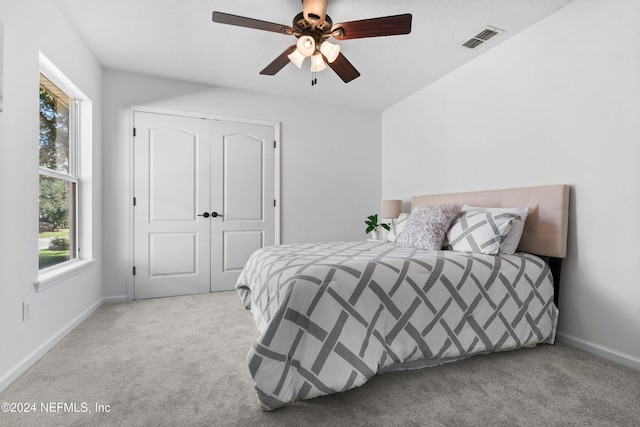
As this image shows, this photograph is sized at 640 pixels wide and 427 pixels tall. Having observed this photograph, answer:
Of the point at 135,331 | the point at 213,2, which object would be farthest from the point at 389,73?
the point at 135,331

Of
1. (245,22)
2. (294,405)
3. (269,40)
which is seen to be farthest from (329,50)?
(294,405)

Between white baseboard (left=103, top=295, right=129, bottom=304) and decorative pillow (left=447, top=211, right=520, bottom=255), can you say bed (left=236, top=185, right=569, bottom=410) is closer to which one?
decorative pillow (left=447, top=211, right=520, bottom=255)

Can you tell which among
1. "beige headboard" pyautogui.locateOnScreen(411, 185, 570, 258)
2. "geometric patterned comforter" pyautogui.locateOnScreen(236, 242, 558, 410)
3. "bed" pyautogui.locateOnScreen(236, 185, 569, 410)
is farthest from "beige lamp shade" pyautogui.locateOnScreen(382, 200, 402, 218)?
"geometric patterned comforter" pyautogui.locateOnScreen(236, 242, 558, 410)

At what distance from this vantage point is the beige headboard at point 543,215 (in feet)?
7.43

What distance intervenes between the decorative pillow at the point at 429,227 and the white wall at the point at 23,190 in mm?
2663

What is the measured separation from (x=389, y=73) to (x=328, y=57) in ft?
4.40

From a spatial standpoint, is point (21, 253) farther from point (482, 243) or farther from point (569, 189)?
point (569, 189)

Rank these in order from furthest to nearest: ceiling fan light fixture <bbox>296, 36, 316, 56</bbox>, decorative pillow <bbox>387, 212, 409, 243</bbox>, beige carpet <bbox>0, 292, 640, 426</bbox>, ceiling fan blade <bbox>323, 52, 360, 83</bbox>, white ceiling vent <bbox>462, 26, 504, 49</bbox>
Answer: decorative pillow <bbox>387, 212, 409, 243</bbox>, white ceiling vent <bbox>462, 26, 504, 49</bbox>, ceiling fan blade <bbox>323, 52, 360, 83</bbox>, ceiling fan light fixture <bbox>296, 36, 316, 56</bbox>, beige carpet <bbox>0, 292, 640, 426</bbox>

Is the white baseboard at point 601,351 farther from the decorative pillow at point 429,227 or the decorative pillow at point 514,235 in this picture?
the decorative pillow at point 429,227

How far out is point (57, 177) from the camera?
8.28 feet

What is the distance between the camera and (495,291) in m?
2.00

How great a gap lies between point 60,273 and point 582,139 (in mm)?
3892

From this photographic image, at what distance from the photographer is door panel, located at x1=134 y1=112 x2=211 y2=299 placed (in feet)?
11.5

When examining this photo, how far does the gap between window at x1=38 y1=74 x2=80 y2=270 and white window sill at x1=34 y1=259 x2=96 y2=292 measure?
0.07 m
